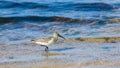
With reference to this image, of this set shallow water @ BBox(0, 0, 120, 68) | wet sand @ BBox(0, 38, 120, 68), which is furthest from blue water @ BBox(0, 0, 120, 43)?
wet sand @ BBox(0, 38, 120, 68)

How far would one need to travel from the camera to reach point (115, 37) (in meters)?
11.0

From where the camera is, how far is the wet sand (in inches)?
334

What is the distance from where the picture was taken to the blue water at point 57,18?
11.7 meters

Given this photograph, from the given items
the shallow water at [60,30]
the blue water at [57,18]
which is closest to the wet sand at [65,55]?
the shallow water at [60,30]

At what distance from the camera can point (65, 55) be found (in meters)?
9.24

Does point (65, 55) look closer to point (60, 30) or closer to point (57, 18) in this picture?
point (60, 30)

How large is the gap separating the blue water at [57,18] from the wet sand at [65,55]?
2.69 ft

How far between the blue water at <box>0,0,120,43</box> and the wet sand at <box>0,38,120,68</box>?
2.69 ft

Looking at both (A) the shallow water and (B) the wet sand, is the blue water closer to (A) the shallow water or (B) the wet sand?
(A) the shallow water

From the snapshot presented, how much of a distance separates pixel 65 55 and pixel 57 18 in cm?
477

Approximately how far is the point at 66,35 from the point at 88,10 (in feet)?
13.3

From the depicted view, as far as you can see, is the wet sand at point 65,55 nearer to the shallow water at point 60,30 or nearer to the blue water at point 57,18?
the shallow water at point 60,30

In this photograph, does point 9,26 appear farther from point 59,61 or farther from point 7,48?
point 59,61

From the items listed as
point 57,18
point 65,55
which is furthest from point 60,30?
point 65,55
